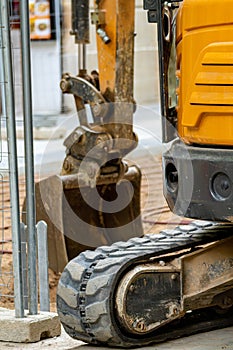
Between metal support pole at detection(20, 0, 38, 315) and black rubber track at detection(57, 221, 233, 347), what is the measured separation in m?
0.20

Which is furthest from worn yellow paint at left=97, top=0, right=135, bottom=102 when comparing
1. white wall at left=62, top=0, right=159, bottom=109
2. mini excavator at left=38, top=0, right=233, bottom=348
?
white wall at left=62, top=0, right=159, bottom=109

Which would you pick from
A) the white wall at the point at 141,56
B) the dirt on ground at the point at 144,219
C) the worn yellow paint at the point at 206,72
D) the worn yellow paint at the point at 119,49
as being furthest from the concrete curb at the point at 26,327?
the white wall at the point at 141,56

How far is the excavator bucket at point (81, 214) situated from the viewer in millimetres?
7797

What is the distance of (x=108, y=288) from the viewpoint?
5.27 metres

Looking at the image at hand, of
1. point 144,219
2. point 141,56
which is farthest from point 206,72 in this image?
point 141,56

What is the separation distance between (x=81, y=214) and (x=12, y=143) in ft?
8.31

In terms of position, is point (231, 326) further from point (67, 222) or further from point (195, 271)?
point (67, 222)

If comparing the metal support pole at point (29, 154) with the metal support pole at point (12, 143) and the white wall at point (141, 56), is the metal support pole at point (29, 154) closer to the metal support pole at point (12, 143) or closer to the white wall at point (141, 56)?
the metal support pole at point (12, 143)

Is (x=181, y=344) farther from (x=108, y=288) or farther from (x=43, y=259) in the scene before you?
(x=43, y=259)

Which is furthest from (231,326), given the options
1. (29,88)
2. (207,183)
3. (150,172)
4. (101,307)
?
(150,172)

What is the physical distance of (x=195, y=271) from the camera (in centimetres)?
550

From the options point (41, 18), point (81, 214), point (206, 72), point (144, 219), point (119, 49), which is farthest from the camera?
point (41, 18)

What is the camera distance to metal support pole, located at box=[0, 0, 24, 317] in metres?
5.43

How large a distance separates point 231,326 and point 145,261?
0.82 meters
